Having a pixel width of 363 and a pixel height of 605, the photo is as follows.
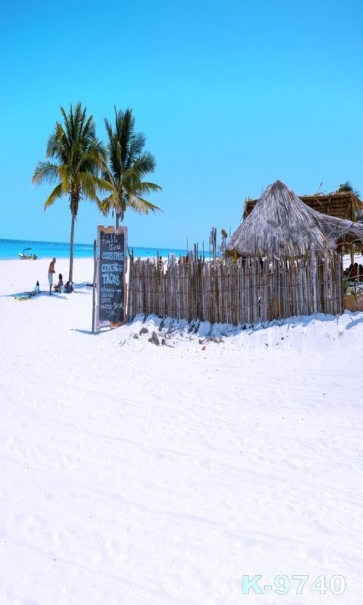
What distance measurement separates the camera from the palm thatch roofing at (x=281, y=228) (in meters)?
10.4

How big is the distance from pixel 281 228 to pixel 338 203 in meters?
4.32

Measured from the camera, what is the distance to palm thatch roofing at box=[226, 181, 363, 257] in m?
10.4

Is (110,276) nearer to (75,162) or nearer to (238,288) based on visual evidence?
(238,288)

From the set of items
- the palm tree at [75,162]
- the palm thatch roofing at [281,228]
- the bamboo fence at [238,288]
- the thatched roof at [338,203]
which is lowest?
the bamboo fence at [238,288]

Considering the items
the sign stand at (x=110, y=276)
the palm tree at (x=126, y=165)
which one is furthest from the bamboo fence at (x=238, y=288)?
the palm tree at (x=126, y=165)

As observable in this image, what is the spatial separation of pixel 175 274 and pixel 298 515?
670cm

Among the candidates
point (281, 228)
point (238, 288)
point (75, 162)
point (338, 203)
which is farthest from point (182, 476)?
point (75, 162)

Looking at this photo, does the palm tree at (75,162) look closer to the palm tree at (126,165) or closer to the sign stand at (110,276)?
the palm tree at (126,165)

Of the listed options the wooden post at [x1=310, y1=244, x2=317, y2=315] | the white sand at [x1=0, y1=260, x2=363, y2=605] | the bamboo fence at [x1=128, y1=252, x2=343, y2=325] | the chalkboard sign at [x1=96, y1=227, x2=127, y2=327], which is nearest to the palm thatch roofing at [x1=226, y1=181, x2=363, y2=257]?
the bamboo fence at [x1=128, y1=252, x2=343, y2=325]

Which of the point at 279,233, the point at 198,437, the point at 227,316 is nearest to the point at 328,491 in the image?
the point at 198,437

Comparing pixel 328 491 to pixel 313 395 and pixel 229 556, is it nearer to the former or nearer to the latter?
pixel 229 556

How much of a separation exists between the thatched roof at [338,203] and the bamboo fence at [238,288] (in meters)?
6.11

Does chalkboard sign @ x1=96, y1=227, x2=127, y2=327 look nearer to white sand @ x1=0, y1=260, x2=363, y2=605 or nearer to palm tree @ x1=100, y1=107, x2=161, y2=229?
white sand @ x1=0, y1=260, x2=363, y2=605

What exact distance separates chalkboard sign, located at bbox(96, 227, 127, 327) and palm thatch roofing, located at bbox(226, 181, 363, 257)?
2.60m
